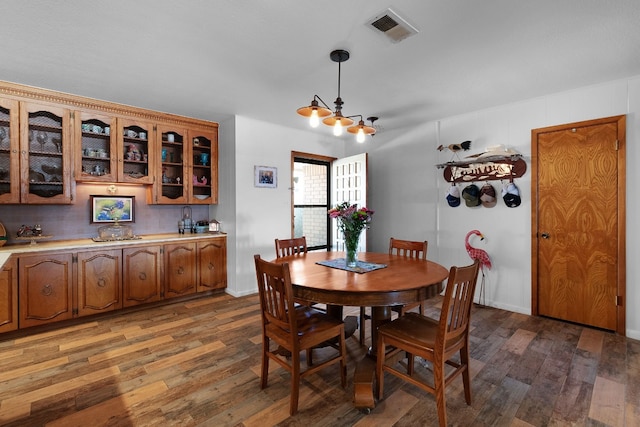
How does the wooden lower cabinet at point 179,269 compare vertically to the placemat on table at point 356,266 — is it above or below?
below

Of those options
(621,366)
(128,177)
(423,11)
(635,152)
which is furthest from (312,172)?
(621,366)

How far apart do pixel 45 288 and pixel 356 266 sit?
309cm

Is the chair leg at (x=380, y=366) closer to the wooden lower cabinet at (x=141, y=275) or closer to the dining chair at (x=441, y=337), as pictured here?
the dining chair at (x=441, y=337)

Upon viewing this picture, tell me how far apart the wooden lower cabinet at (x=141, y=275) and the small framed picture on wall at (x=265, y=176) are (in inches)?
59.7

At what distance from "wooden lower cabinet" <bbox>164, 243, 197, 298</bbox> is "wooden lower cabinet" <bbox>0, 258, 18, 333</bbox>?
131cm

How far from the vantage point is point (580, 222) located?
3154 mm

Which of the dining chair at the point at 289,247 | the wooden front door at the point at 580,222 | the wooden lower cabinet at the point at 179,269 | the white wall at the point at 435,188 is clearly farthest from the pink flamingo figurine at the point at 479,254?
the wooden lower cabinet at the point at 179,269

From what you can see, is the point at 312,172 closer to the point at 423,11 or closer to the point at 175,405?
the point at 423,11

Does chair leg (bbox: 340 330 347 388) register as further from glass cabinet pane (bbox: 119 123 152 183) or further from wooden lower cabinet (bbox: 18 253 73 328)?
glass cabinet pane (bbox: 119 123 152 183)

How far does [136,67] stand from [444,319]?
3.07 meters

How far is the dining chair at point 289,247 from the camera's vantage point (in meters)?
3.06

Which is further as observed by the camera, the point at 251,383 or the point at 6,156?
the point at 6,156

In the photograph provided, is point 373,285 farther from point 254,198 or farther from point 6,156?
point 6,156

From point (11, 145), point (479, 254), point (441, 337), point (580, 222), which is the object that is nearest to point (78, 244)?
point (11, 145)
